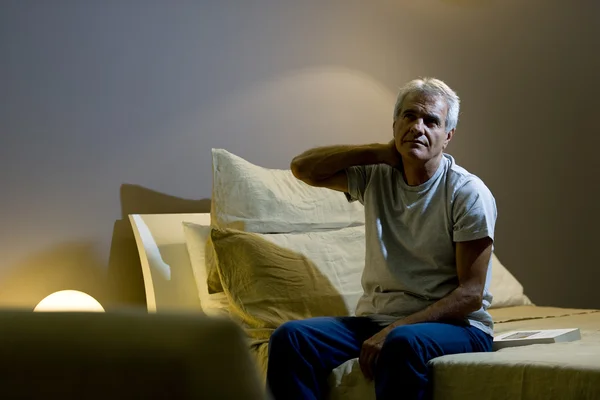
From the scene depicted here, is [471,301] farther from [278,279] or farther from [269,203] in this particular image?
[269,203]

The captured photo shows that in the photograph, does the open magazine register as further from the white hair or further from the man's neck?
the white hair

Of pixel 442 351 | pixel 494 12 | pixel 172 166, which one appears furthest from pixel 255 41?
pixel 442 351

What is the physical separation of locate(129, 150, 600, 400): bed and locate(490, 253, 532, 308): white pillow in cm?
6

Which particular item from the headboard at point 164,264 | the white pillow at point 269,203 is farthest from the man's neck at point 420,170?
the headboard at point 164,264

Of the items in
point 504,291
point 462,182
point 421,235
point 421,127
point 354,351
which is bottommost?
point 504,291

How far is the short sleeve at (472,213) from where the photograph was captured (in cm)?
192

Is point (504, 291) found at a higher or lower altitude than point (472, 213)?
lower

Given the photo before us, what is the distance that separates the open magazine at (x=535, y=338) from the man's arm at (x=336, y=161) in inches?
22.1

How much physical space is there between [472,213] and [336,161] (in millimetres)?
433

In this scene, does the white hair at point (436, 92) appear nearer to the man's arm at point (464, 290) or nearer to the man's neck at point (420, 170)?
the man's neck at point (420, 170)

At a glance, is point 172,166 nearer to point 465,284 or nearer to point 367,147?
point 367,147

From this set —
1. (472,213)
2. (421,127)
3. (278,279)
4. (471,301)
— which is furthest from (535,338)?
(278,279)

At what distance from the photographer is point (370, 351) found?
1.86 meters

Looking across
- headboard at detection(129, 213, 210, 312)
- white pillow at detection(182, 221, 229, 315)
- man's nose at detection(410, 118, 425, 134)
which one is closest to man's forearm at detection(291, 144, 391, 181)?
man's nose at detection(410, 118, 425, 134)
